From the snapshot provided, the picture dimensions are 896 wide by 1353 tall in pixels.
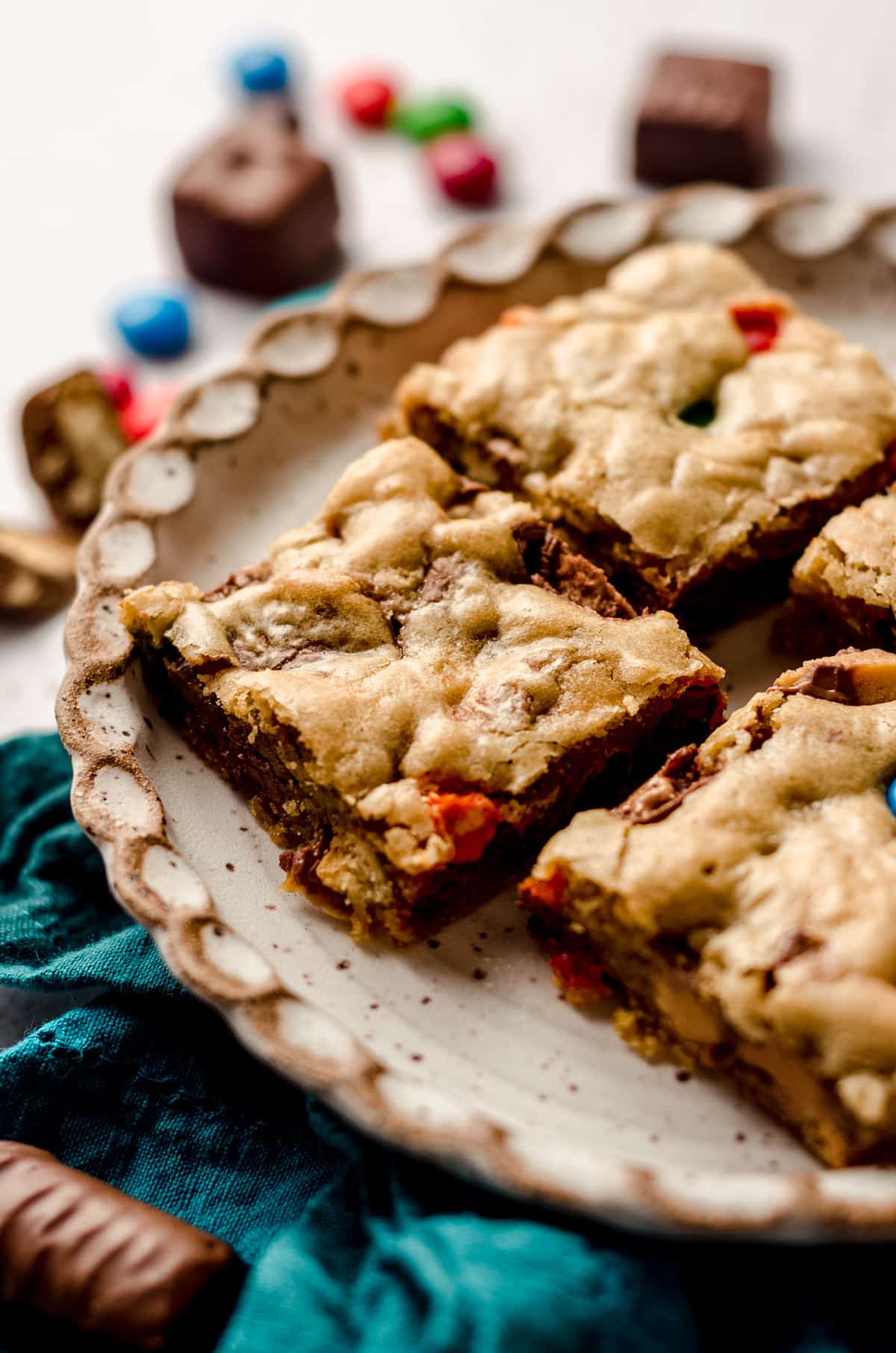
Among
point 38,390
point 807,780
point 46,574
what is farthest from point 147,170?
point 807,780

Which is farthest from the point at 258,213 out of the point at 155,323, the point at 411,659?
the point at 411,659

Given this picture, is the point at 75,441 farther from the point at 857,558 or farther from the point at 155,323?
the point at 857,558

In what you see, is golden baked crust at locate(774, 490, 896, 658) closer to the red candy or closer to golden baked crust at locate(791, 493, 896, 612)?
golden baked crust at locate(791, 493, 896, 612)

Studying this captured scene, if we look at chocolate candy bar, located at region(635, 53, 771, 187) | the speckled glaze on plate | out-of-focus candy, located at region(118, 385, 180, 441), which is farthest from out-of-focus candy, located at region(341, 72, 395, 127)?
the speckled glaze on plate

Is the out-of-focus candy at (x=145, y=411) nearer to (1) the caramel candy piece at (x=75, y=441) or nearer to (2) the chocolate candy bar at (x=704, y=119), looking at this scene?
(1) the caramel candy piece at (x=75, y=441)

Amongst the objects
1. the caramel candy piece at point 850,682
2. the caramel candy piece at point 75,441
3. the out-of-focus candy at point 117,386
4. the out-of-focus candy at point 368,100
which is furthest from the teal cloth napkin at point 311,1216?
the out-of-focus candy at point 368,100
